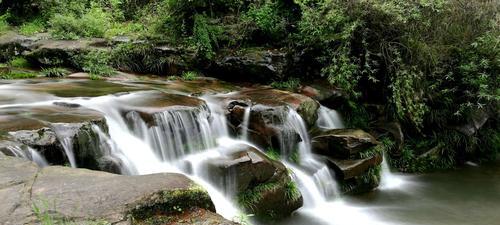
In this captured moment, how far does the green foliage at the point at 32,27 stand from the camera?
44.0 ft

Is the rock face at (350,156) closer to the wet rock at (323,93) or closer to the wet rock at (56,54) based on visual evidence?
the wet rock at (323,93)

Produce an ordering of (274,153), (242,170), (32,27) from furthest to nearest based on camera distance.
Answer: (32,27) → (274,153) → (242,170)

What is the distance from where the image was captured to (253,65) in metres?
10.8

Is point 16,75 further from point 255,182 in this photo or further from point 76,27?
point 255,182

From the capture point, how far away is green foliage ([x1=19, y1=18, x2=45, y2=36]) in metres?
13.4

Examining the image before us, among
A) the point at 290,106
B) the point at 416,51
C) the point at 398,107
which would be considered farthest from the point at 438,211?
the point at 416,51

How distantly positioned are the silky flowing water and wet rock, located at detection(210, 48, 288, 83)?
2131mm

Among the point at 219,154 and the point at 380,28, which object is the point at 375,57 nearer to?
the point at 380,28

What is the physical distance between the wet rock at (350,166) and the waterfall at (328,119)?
1.45m

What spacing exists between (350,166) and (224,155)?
8.33ft

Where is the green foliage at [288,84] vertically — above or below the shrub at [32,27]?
below

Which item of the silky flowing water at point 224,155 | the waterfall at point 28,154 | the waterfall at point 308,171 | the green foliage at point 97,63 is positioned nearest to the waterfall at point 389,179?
A: the silky flowing water at point 224,155

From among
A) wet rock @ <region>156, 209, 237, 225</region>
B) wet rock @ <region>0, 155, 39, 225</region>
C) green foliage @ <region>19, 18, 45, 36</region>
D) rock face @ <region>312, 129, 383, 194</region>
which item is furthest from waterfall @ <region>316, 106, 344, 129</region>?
green foliage @ <region>19, 18, 45, 36</region>

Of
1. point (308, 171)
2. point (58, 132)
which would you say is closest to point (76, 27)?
point (58, 132)
